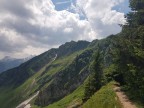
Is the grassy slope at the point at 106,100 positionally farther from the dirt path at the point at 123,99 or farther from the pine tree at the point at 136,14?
the pine tree at the point at 136,14

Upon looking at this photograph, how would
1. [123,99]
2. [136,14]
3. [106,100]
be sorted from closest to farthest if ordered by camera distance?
[123,99] → [106,100] → [136,14]

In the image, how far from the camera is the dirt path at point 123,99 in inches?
1831

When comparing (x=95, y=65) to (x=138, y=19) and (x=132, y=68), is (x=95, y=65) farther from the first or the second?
(x=132, y=68)

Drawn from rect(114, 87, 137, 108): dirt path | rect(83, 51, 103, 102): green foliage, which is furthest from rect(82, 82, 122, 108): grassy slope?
rect(83, 51, 103, 102): green foliage

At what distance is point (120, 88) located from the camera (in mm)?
56438

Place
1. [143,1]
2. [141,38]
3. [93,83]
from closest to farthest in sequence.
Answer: [141,38]
[143,1]
[93,83]

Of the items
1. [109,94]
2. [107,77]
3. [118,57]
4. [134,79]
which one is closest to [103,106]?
[109,94]

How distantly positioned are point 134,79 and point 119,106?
6.09 m

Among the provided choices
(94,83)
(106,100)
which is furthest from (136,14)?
(106,100)

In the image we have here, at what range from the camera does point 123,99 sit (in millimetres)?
49562

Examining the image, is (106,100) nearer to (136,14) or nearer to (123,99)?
(123,99)

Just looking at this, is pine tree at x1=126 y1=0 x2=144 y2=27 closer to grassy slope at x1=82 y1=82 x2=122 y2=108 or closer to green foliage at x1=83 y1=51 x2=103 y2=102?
green foliage at x1=83 y1=51 x2=103 y2=102

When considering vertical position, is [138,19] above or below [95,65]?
above

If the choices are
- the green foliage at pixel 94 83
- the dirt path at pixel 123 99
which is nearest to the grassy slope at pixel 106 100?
the dirt path at pixel 123 99
